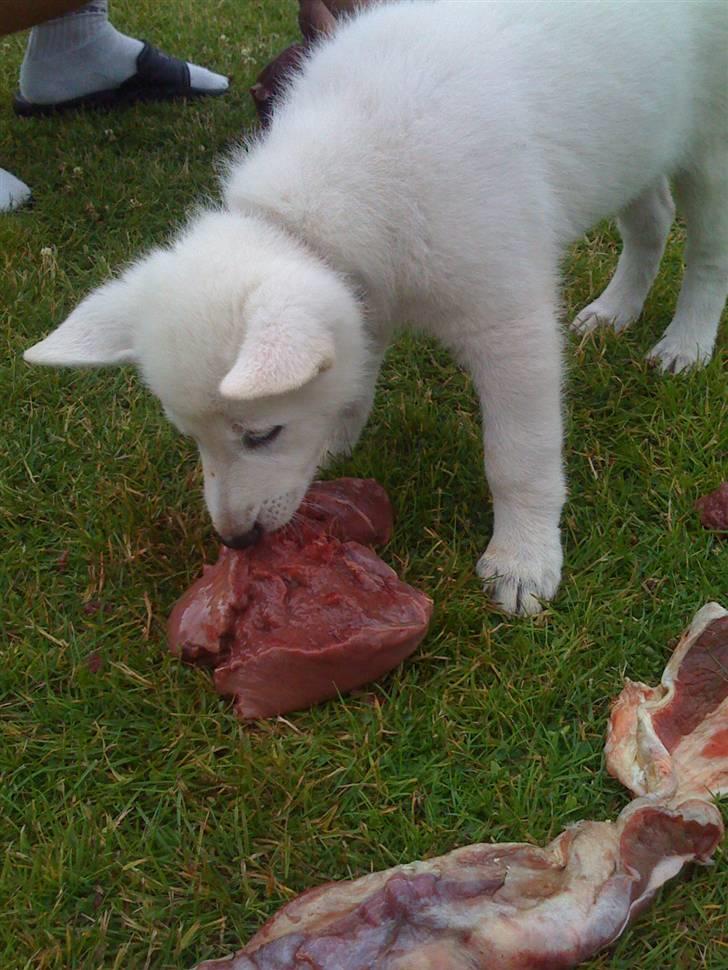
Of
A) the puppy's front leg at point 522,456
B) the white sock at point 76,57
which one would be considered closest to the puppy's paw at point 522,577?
the puppy's front leg at point 522,456

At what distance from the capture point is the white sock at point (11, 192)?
520cm

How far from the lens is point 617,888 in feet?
6.47

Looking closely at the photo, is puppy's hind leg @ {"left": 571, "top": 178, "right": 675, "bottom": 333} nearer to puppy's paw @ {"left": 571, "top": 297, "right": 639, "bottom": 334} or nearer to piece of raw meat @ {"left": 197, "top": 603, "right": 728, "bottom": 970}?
puppy's paw @ {"left": 571, "top": 297, "right": 639, "bottom": 334}

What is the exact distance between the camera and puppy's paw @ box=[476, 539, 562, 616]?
2.94m

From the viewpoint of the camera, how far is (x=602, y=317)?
13.8ft

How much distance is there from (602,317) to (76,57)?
386 cm

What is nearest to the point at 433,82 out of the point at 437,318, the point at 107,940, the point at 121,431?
the point at 437,318

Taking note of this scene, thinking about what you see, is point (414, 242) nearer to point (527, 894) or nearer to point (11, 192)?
point (527, 894)

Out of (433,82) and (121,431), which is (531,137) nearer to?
(433,82)

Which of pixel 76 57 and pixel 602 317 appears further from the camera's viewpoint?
pixel 76 57

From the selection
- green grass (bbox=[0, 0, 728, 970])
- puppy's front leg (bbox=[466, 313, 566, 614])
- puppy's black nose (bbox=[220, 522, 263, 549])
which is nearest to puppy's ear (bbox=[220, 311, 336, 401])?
puppy's black nose (bbox=[220, 522, 263, 549])

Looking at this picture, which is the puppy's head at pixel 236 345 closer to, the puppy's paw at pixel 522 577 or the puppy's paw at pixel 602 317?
the puppy's paw at pixel 522 577

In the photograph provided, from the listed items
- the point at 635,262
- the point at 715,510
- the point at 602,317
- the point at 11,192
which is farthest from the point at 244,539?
the point at 11,192

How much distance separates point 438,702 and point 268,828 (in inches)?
21.9
